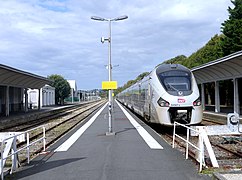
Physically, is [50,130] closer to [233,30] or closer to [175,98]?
[175,98]

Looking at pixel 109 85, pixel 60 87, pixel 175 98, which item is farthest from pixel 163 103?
pixel 60 87

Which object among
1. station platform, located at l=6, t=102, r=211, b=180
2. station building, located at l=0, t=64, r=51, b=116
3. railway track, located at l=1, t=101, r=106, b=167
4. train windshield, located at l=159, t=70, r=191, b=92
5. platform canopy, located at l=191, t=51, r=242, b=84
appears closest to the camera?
station platform, located at l=6, t=102, r=211, b=180

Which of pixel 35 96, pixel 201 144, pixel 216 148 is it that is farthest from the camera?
pixel 35 96

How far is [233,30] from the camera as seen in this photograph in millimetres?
43031

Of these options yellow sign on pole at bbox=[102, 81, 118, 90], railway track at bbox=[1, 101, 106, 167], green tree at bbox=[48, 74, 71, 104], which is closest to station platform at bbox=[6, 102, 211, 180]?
railway track at bbox=[1, 101, 106, 167]

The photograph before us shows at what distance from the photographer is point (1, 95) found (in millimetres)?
46312

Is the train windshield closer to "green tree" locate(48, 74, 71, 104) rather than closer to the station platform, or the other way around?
the station platform

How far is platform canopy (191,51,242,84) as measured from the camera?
21784mm

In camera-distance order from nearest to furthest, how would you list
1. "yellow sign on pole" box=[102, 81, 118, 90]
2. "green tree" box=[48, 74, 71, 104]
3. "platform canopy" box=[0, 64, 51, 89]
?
"yellow sign on pole" box=[102, 81, 118, 90]
"platform canopy" box=[0, 64, 51, 89]
"green tree" box=[48, 74, 71, 104]

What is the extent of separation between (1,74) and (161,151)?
21917mm

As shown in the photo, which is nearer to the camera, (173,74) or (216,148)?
(216,148)

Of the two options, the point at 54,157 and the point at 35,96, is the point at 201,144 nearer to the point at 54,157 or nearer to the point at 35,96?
the point at 54,157

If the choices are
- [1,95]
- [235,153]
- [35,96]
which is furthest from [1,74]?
[35,96]

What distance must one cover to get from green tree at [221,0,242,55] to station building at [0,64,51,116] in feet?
76.8
